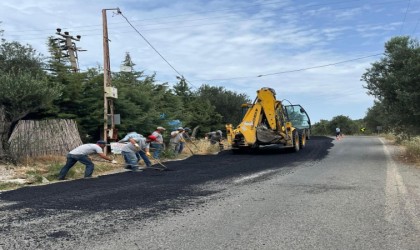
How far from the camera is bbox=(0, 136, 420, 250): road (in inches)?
202

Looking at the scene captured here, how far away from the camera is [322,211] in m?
6.75

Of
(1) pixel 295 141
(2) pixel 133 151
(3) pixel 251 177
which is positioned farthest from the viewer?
(1) pixel 295 141

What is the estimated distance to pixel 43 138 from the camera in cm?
1468

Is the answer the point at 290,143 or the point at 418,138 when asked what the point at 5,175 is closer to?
the point at 290,143

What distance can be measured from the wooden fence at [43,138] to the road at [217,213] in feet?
14.3

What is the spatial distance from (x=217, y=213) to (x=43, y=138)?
394 inches

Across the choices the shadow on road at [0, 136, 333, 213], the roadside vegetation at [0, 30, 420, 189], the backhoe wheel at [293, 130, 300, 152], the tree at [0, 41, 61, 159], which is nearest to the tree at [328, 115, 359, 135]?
the roadside vegetation at [0, 30, 420, 189]

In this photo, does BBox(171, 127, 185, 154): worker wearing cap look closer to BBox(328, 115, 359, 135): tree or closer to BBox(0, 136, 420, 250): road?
BBox(0, 136, 420, 250): road

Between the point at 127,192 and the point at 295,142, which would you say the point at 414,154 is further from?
the point at 127,192

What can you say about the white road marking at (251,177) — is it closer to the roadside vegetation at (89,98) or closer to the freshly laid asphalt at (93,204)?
the freshly laid asphalt at (93,204)

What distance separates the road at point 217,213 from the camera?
5.12 meters

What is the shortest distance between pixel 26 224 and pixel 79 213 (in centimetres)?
88

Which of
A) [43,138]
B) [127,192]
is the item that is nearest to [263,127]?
[43,138]

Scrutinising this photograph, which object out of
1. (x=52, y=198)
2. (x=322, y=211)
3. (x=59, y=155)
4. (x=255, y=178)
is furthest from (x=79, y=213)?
(x=59, y=155)
